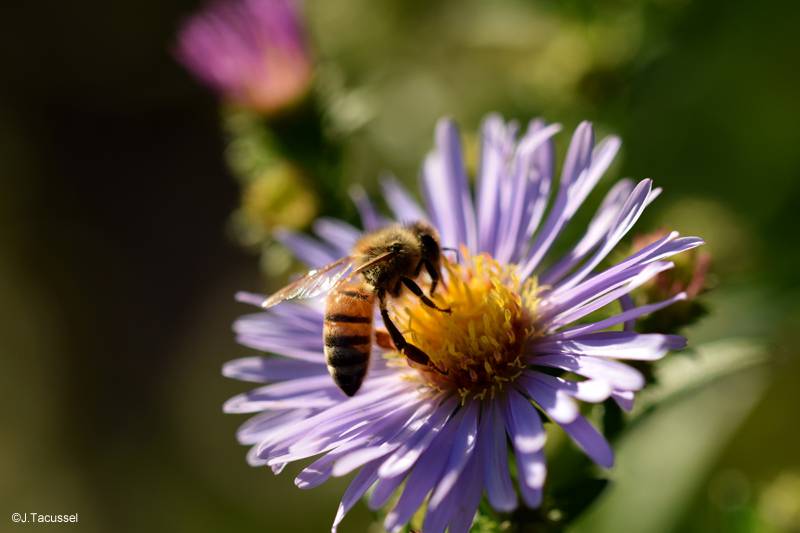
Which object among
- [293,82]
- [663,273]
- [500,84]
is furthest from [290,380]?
[500,84]

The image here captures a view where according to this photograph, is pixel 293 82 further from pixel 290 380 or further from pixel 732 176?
pixel 732 176

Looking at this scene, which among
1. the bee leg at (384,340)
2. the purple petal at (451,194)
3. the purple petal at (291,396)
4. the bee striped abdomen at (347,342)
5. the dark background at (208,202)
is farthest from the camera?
the dark background at (208,202)

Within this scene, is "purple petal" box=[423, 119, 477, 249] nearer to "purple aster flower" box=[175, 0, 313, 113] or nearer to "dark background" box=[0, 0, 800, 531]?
"dark background" box=[0, 0, 800, 531]

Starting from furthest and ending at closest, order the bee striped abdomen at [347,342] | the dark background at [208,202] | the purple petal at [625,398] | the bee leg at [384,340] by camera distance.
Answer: the dark background at [208,202], the bee leg at [384,340], the bee striped abdomen at [347,342], the purple petal at [625,398]

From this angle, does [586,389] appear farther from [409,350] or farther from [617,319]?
[409,350]

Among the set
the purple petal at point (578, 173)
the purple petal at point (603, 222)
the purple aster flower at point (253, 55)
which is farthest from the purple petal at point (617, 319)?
the purple aster flower at point (253, 55)

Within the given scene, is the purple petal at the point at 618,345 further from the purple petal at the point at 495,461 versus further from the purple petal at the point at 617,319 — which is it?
the purple petal at the point at 495,461

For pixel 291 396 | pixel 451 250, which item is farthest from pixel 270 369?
pixel 451 250

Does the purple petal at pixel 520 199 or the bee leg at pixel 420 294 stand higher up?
the purple petal at pixel 520 199
